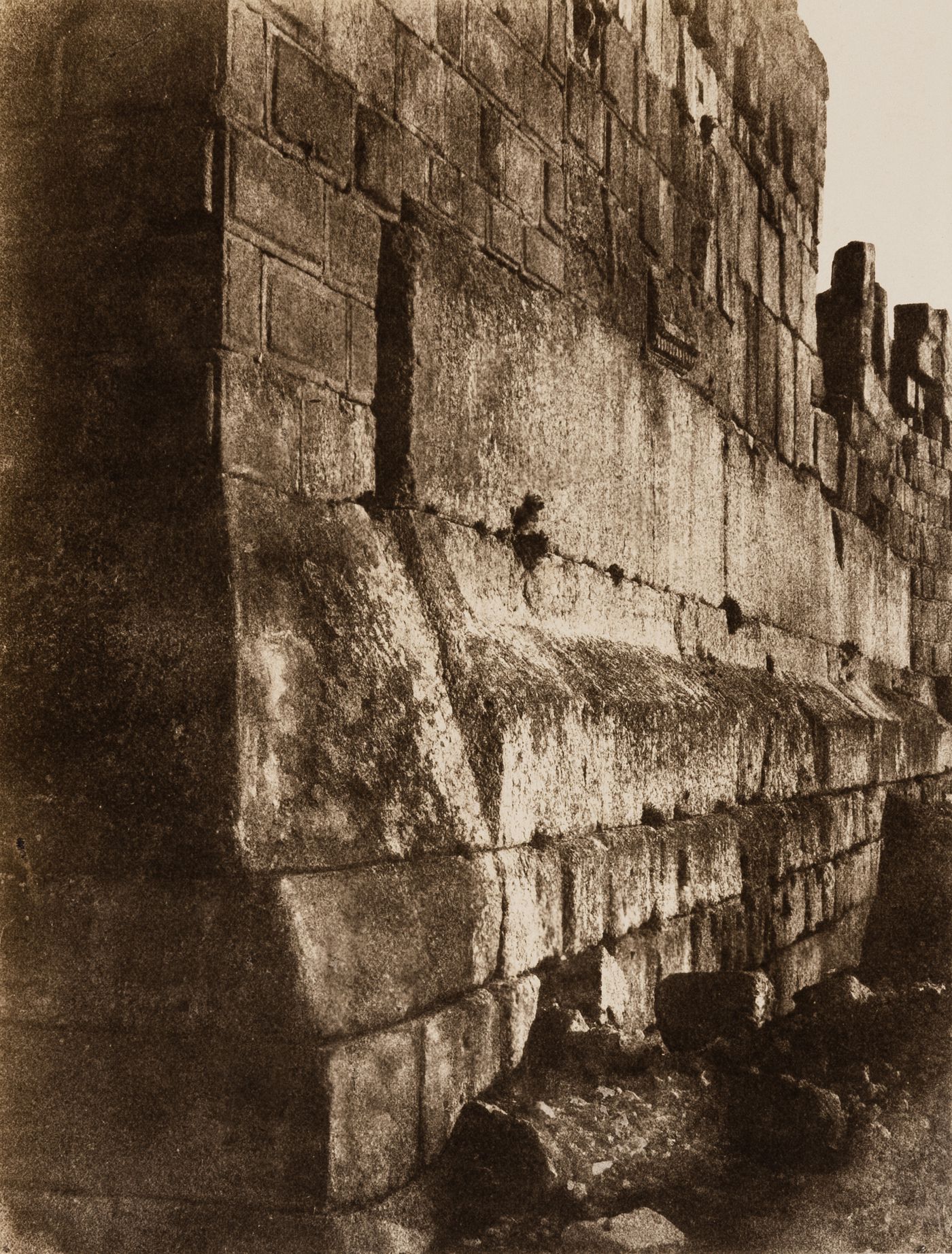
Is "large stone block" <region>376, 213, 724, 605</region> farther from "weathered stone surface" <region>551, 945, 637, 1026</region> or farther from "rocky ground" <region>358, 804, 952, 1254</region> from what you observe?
"rocky ground" <region>358, 804, 952, 1254</region>

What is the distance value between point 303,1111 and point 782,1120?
1.21 metres

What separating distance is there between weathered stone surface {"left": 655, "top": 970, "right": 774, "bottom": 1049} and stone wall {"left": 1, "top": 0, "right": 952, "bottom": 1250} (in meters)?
0.07

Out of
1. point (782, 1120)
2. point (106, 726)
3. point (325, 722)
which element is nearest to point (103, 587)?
point (106, 726)

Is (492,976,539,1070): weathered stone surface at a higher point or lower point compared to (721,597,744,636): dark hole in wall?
lower

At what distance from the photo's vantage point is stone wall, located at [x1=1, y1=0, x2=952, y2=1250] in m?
2.54

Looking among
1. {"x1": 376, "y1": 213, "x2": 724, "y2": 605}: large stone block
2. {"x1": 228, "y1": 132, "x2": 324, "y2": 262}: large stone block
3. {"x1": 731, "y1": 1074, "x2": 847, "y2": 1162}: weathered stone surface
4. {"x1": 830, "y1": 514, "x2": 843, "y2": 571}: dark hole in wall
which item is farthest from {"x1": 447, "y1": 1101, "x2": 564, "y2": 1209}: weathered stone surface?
{"x1": 830, "y1": 514, "x2": 843, "y2": 571}: dark hole in wall

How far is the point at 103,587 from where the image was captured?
2.76 meters

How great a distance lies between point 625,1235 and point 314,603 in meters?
1.30

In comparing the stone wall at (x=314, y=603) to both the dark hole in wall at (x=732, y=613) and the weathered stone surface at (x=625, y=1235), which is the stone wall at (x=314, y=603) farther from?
the dark hole in wall at (x=732, y=613)

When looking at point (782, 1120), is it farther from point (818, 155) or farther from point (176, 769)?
point (818, 155)

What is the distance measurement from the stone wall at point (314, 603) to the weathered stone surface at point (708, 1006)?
2.9 inches

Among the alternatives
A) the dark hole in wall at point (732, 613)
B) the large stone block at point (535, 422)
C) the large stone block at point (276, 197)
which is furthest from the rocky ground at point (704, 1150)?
the dark hole in wall at point (732, 613)

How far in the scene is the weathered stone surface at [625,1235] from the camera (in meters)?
2.73

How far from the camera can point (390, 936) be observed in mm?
2758
